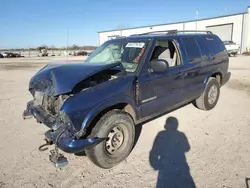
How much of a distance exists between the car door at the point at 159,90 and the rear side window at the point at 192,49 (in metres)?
0.48

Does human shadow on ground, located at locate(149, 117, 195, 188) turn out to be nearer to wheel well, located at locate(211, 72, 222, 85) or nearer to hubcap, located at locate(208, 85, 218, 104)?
hubcap, located at locate(208, 85, 218, 104)

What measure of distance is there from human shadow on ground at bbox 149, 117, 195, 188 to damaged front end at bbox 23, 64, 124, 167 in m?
1.03

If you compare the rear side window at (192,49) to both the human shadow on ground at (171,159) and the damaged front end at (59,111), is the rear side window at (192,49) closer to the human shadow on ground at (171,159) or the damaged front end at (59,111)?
the human shadow on ground at (171,159)

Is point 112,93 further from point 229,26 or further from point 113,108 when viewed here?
point 229,26

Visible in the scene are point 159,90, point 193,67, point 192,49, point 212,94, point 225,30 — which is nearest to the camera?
point 159,90

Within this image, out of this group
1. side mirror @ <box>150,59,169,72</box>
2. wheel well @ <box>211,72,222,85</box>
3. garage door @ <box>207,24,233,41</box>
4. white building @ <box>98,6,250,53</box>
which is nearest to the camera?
side mirror @ <box>150,59,169,72</box>

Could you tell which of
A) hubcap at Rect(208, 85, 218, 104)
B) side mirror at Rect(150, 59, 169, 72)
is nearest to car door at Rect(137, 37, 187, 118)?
side mirror at Rect(150, 59, 169, 72)

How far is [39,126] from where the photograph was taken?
4.57 meters

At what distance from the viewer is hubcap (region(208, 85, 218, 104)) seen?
5324mm

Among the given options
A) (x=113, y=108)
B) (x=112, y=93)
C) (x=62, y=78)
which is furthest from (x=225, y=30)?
(x=62, y=78)

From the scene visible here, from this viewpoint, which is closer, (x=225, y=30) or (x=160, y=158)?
(x=160, y=158)

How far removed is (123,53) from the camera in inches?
155

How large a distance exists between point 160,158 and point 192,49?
2.71 m

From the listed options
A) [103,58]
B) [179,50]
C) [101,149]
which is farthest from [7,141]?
[179,50]
